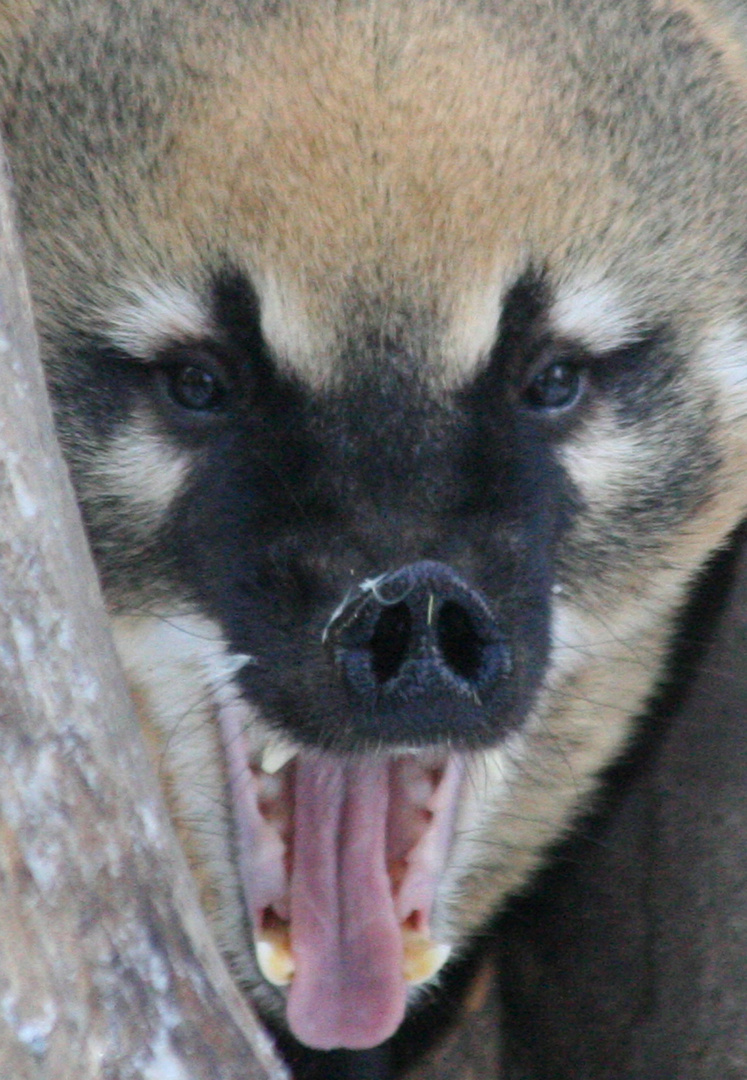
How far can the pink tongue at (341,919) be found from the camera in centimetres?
251

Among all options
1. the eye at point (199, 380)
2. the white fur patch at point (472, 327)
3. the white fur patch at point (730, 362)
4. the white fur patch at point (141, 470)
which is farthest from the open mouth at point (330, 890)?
the white fur patch at point (730, 362)

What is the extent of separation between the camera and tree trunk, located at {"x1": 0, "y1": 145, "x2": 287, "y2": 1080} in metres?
1.61

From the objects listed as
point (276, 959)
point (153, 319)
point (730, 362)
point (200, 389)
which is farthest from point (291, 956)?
point (730, 362)

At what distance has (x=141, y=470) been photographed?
241 cm

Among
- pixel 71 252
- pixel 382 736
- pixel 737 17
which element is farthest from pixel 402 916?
pixel 737 17

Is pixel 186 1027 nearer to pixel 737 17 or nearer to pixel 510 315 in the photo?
pixel 510 315

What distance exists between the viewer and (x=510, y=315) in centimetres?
236

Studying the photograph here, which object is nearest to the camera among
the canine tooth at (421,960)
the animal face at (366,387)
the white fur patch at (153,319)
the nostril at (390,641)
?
the nostril at (390,641)

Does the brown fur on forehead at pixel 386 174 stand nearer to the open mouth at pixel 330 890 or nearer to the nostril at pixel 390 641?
the nostril at pixel 390 641

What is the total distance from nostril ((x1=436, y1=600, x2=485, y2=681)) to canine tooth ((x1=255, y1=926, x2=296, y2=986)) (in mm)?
618

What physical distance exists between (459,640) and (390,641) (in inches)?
3.3

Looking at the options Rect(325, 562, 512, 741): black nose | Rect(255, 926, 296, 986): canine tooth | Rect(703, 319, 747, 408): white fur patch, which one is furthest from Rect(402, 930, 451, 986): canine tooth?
Rect(703, 319, 747, 408): white fur patch

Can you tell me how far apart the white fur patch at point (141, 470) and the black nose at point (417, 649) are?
0.40 metres

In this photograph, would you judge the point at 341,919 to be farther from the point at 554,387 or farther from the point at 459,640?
the point at 554,387
